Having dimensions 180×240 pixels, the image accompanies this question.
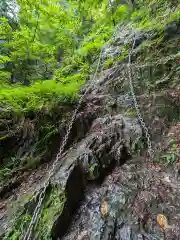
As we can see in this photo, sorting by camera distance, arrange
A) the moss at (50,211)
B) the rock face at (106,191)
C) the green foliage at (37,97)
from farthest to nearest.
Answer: the green foliage at (37,97) → the moss at (50,211) → the rock face at (106,191)

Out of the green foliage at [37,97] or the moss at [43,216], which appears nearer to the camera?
the moss at [43,216]

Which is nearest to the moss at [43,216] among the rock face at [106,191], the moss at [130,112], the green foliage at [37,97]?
the rock face at [106,191]

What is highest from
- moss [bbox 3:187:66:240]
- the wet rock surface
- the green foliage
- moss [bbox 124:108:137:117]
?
the green foliage

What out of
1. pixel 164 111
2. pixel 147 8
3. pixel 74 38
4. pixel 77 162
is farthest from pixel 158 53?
pixel 74 38

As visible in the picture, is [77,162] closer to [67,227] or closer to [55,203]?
[55,203]

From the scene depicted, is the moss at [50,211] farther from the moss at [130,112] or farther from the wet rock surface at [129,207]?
the moss at [130,112]

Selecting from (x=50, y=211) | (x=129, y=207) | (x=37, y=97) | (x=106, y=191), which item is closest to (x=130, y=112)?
(x=106, y=191)

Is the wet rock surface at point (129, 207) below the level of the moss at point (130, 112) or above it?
below

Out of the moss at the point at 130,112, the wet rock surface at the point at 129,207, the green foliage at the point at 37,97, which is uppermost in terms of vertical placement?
the green foliage at the point at 37,97

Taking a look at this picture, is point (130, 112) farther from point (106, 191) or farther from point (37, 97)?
point (37, 97)

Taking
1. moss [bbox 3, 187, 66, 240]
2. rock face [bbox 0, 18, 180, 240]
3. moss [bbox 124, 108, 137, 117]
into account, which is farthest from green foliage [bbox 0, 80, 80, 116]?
moss [bbox 3, 187, 66, 240]

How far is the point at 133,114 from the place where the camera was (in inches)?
167

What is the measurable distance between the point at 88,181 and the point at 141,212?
1.07m

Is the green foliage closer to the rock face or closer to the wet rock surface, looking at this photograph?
the rock face
